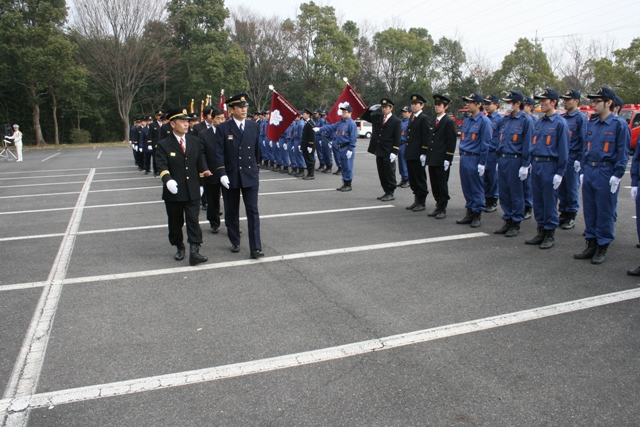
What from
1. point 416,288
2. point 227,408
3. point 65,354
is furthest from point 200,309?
point 416,288

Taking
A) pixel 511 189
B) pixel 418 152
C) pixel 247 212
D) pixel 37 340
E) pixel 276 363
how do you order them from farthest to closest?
pixel 418 152 → pixel 511 189 → pixel 247 212 → pixel 37 340 → pixel 276 363

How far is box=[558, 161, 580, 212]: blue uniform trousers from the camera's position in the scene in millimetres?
8148

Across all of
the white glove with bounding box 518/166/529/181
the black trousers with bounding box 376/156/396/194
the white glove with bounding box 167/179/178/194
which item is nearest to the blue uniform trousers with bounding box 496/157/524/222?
the white glove with bounding box 518/166/529/181

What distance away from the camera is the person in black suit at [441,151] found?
8906mm

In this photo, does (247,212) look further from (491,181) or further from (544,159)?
(491,181)

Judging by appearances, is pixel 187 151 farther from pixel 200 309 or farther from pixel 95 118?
pixel 95 118

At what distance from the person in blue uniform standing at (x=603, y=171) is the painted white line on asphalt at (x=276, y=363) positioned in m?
1.63

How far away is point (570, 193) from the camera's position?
322 inches

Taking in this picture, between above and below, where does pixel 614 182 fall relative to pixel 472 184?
above

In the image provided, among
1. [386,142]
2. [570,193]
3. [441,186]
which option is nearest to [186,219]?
[441,186]

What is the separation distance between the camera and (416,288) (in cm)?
527

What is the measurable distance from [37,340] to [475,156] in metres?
6.80

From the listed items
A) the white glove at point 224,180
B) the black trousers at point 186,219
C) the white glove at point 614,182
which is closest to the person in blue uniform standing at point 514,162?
the white glove at point 614,182

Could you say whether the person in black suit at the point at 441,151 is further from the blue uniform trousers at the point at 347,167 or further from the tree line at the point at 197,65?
the tree line at the point at 197,65
